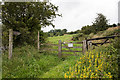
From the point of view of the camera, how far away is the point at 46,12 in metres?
10.6

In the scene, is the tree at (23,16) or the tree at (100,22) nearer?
the tree at (23,16)

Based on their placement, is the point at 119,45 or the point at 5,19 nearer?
the point at 119,45

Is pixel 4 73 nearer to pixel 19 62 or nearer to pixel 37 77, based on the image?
pixel 19 62

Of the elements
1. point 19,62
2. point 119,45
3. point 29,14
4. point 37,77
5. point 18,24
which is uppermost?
point 29,14

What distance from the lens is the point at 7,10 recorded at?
31.7 ft

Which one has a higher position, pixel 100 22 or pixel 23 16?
pixel 100 22

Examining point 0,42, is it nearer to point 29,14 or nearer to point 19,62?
point 19,62

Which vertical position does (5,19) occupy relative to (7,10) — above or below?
below

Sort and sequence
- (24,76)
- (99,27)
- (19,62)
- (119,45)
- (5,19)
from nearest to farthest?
(119,45) < (24,76) < (19,62) < (5,19) < (99,27)

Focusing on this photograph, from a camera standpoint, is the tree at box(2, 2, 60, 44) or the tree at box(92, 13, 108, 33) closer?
the tree at box(2, 2, 60, 44)

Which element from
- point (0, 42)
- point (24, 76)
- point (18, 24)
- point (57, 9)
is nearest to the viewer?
point (24, 76)

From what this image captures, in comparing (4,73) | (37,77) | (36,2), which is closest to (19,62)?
(4,73)

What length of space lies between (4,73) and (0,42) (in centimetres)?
369

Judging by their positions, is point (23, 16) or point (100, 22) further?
point (100, 22)
